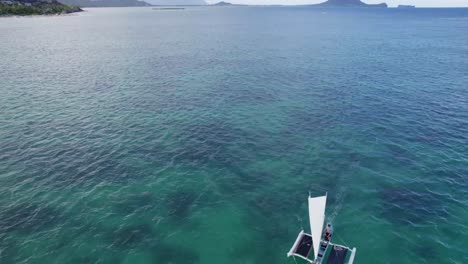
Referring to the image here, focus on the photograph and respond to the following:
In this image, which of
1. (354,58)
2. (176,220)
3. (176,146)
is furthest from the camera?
(354,58)

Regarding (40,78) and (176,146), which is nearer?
(176,146)

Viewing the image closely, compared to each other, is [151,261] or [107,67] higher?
[107,67]

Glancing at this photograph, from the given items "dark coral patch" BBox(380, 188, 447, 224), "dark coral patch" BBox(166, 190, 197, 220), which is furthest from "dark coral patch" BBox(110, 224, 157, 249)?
"dark coral patch" BBox(380, 188, 447, 224)

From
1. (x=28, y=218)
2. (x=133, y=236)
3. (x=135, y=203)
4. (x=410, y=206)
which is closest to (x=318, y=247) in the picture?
(x=410, y=206)

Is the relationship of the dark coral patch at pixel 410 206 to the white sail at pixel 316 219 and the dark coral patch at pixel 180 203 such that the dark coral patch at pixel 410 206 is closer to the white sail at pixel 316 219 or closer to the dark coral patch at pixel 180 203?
the white sail at pixel 316 219

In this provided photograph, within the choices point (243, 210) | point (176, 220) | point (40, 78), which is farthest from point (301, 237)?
point (40, 78)

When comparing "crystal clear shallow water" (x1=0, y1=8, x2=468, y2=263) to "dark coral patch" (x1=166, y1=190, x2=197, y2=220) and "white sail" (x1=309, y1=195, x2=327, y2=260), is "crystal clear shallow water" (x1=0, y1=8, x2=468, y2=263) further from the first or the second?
"white sail" (x1=309, y1=195, x2=327, y2=260)

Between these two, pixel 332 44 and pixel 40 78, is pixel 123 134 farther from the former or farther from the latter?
pixel 332 44
